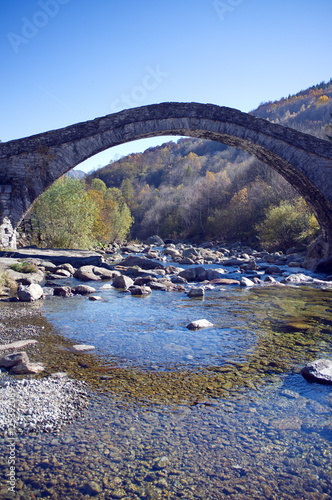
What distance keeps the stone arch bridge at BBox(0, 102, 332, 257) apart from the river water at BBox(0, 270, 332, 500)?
19.1ft

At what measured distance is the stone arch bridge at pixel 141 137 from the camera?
10.4 metres

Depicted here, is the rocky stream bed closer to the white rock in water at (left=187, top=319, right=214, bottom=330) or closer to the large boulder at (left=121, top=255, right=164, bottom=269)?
the white rock in water at (left=187, top=319, right=214, bottom=330)

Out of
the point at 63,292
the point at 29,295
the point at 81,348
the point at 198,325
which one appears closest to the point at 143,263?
the point at 63,292

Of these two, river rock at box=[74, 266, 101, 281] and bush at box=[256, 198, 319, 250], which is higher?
bush at box=[256, 198, 319, 250]

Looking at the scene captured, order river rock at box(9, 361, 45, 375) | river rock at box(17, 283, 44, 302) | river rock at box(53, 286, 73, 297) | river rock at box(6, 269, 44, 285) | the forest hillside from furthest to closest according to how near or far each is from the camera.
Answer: the forest hillside → river rock at box(6, 269, 44, 285) → river rock at box(53, 286, 73, 297) → river rock at box(17, 283, 44, 302) → river rock at box(9, 361, 45, 375)

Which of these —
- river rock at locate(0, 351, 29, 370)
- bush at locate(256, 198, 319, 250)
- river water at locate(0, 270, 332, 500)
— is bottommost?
river water at locate(0, 270, 332, 500)

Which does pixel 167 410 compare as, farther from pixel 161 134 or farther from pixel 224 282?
pixel 161 134

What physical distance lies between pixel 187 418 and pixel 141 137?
9791 millimetres

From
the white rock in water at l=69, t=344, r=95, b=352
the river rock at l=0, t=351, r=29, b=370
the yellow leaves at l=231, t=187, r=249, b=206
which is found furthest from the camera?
the yellow leaves at l=231, t=187, r=249, b=206

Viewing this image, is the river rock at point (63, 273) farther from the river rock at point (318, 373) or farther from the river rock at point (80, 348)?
the river rock at point (318, 373)

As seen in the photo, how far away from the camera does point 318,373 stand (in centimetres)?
362

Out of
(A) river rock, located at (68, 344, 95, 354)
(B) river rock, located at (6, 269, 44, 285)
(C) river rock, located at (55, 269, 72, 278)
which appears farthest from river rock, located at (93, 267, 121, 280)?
(A) river rock, located at (68, 344, 95, 354)

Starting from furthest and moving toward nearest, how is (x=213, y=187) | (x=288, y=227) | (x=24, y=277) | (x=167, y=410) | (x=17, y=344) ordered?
(x=213, y=187) < (x=288, y=227) < (x=24, y=277) < (x=17, y=344) < (x=167, y=410)

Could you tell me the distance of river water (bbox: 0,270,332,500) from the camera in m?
2.14
